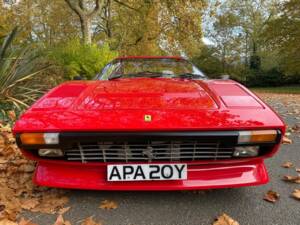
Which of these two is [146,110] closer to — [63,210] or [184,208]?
[184,208]

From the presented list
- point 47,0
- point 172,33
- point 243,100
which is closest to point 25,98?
point 243,100

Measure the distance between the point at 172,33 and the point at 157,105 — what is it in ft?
43.0

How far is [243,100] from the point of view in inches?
90.0

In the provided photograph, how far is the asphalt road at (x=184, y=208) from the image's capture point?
1.90 metres

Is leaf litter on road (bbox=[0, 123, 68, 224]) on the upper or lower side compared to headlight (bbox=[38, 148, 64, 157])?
lower

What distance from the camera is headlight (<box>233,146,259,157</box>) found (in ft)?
6.56

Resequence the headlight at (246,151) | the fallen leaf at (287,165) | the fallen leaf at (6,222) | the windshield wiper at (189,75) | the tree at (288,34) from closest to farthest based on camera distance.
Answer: the fallen leaf at (6,222) → the headlight at (246,151) → the fallen leaf at (287,165) → the windshield wiper at (189,75) → the tree at (288,34)

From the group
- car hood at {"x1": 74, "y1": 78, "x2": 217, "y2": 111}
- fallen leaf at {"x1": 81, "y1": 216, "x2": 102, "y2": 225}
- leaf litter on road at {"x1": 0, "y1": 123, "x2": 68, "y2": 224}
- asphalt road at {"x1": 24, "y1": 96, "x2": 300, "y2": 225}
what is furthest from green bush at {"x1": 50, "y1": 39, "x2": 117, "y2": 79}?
fallen leaf at {"x1": 81, "y1": 216, "x2": 102, "y2": 225}

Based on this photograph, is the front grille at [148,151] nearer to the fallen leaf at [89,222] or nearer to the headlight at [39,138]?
the headlight at [39,138]

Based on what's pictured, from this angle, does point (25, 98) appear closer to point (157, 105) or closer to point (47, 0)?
point (157, 105)

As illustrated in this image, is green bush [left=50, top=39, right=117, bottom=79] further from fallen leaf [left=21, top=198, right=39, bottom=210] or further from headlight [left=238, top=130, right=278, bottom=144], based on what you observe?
headlight [left=238, top=130, right=278, bottom=144]

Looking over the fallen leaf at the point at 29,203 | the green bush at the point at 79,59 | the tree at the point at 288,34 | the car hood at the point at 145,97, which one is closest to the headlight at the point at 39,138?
the car hood at the point at 145,97

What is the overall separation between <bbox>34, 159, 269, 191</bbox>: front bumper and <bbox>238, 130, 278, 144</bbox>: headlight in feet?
0.70

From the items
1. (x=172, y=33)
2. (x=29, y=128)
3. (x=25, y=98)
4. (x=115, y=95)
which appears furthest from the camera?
(x=172, y=33)
